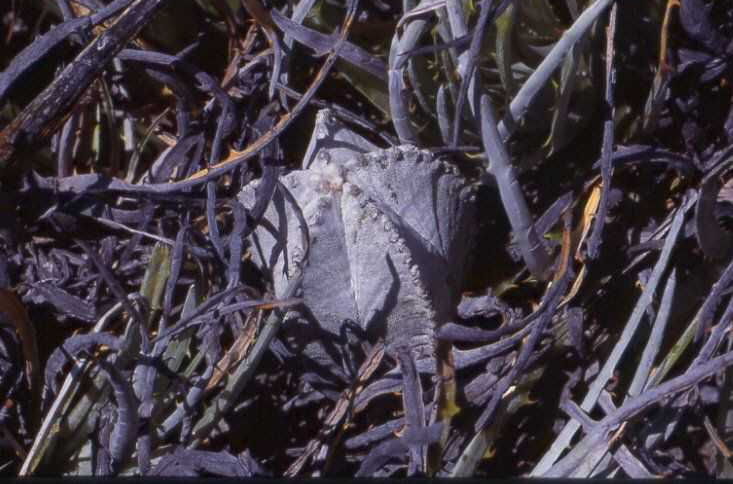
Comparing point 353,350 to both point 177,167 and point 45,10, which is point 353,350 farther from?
point 45,10

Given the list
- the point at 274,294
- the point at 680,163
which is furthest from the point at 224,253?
the point at 680,163

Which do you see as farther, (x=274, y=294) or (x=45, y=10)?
(x=45, y=10)

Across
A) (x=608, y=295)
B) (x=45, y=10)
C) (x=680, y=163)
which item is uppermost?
(x=45, y=10)

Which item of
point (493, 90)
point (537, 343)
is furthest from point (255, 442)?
point (493, 90)

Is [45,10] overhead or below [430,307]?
overhead

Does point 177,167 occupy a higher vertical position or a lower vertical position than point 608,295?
higher

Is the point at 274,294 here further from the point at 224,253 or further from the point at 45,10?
the point at 45,10
